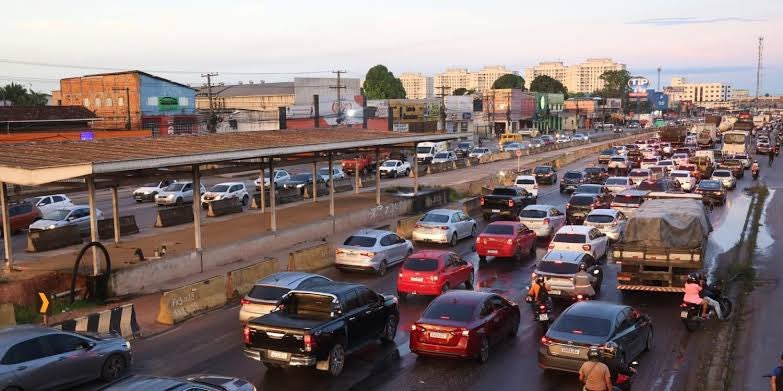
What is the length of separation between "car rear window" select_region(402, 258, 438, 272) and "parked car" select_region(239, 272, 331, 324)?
3.52 metres

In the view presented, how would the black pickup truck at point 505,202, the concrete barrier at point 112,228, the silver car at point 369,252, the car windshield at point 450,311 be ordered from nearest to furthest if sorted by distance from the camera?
the car windshield at point 450,311 < the silver car at point 369,252 < the concrete barrier at point 112,228 < the black pickup truck at point 505,202

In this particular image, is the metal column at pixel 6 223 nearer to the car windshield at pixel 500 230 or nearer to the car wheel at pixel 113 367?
the car wheel at pixel 113 367

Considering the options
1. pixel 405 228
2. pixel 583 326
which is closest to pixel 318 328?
pixel 583 326

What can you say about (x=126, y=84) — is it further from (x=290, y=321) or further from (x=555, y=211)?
(x=290, y=321)

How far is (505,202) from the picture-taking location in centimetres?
3494

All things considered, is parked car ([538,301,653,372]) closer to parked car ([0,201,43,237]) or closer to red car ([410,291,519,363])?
red car ([410,291,519,363])

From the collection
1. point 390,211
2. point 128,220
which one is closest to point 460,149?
point 390,211

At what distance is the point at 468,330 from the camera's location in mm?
13859

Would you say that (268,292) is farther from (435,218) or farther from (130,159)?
(435,218)

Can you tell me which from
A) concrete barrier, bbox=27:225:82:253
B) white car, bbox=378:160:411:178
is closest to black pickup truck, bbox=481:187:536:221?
concrete barrier, bbox=27:225:82:253

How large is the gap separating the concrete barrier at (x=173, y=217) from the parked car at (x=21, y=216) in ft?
17.3

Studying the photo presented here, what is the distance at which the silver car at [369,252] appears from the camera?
23.0 metres

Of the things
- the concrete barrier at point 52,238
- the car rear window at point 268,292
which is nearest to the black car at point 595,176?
the concrete barrier at point 52,238

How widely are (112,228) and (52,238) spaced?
275 centimetres
